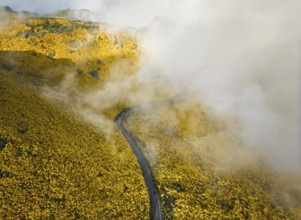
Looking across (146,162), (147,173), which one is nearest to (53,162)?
(147,173)

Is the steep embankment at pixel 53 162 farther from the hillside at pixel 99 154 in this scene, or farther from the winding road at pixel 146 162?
→ the winding road at pixel 146 162

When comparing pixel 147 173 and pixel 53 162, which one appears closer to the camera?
pixel 53 162

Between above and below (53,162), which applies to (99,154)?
above

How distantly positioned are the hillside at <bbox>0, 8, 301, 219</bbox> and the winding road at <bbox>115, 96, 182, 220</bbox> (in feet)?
4.53

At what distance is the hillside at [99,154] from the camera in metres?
50.7

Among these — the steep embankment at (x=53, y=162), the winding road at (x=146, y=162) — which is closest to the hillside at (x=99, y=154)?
the steep embankment at (x=53, y=162)

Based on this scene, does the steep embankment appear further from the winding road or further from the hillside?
the winding road

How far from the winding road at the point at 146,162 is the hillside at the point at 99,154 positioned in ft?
4.53

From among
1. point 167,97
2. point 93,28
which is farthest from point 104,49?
point 167,97

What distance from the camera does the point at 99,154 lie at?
64.0 metres

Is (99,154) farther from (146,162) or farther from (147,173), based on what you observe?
(147,173)

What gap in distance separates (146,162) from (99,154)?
1253cm

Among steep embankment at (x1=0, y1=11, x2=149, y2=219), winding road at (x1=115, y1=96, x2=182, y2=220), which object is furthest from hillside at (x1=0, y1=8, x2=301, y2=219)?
winding road at (x1=115, y1=96, x2=182, y2=220)

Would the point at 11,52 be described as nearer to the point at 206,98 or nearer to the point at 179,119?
the point at 179,119
